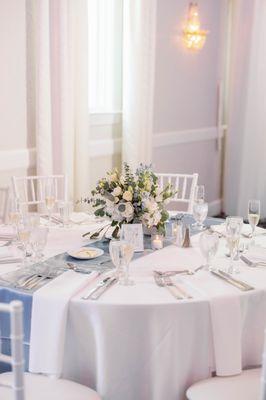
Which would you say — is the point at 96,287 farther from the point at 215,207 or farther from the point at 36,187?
the point at 215,207

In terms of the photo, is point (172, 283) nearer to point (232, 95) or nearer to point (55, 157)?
point (55, 157)

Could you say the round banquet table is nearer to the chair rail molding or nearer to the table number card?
the table number card

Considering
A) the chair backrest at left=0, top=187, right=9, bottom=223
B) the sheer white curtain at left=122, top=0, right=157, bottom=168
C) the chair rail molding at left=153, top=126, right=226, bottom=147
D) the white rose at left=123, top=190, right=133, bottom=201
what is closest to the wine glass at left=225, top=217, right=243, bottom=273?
the white rose at left=123, top=190, right=133, bottom=201

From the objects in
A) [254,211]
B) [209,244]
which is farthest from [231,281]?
[254,211]

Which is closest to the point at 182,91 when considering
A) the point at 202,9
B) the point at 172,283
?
the point at 202,9

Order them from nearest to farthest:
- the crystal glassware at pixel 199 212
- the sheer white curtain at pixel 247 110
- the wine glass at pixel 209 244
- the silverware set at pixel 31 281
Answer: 1. the silverware set at pixel 31 281
2. the wine glass at pixel 209 244
3. the crystal glassware at pixel 199 212
4. the sheer white curtain at pixel 247 110

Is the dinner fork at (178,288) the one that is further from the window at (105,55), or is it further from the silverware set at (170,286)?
the window at (105,55)

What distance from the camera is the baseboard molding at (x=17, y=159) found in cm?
362

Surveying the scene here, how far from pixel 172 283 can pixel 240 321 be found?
0.29 metres

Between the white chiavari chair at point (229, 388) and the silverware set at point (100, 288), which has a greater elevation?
the silverware set at point (100, 288)

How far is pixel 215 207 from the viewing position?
6.35 meters

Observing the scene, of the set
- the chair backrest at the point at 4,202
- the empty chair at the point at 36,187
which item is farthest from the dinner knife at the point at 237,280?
the chair backrest at the point at 4,202

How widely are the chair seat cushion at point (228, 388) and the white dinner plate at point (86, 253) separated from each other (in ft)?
2.36

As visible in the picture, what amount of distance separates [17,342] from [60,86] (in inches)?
108
